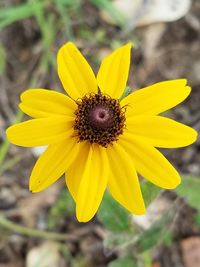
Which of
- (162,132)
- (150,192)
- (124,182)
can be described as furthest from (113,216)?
(162,132)

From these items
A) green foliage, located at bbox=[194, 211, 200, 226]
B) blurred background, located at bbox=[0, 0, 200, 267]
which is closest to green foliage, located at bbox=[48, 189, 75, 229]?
blurred background, located at bbox=[0, 0, 200, 267]

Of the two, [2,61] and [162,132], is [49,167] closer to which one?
[162,132]

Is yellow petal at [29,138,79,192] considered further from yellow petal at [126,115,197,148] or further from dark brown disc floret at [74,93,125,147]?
yellow petal at [126,115,197,148]

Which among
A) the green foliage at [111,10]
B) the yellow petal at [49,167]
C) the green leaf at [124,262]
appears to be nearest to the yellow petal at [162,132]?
the yellow petal at [49,167]

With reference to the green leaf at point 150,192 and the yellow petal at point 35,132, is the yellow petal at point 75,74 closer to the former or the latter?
the yellow petal at point 35,132

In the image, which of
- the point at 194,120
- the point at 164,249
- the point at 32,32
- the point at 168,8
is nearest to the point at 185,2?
the point at 168,8

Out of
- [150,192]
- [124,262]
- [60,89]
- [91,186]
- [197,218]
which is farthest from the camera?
[60,89]

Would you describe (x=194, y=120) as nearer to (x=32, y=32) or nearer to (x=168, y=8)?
(x=168, y=8)

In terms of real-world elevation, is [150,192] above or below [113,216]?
above
